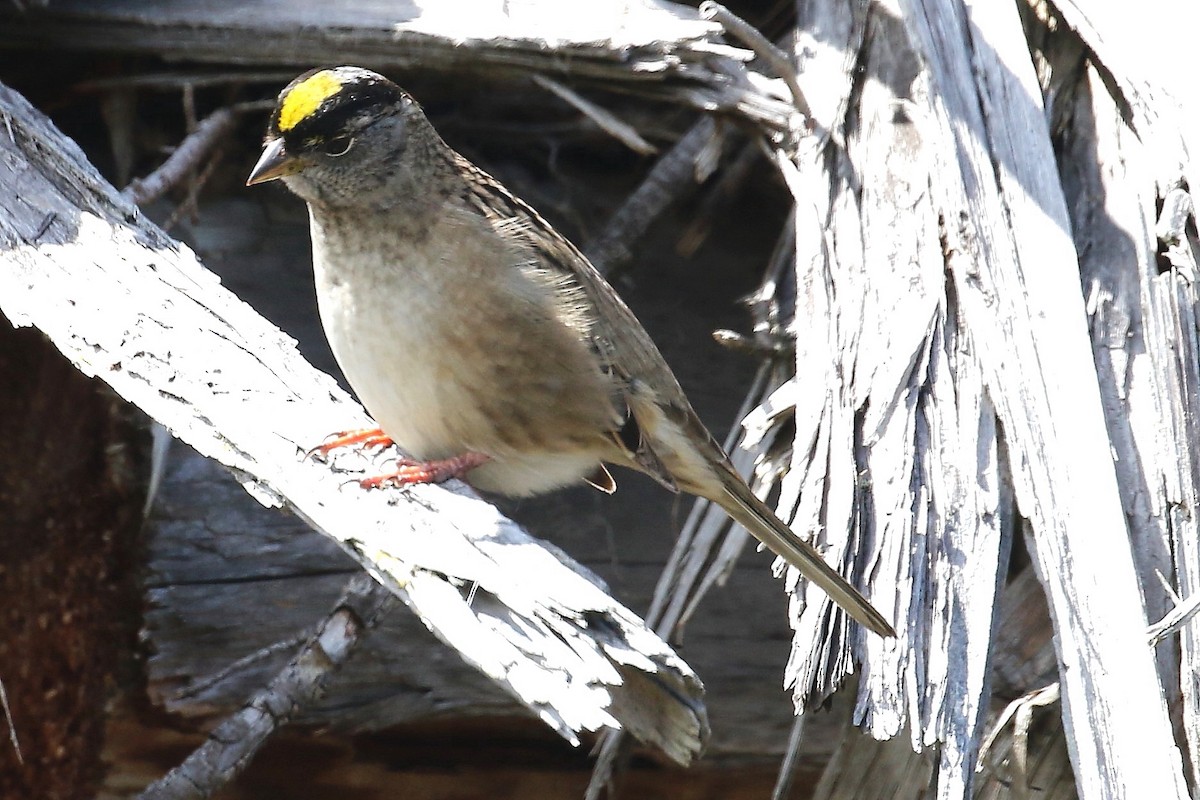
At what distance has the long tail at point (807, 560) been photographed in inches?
116

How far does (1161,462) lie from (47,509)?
11.2 feet

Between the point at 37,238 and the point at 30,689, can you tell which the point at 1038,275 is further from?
the point at 30,689

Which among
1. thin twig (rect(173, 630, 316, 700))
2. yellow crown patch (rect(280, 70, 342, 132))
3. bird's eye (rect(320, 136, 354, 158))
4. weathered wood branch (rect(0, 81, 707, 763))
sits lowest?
thin twig (rect(173, 630, 316, 700))

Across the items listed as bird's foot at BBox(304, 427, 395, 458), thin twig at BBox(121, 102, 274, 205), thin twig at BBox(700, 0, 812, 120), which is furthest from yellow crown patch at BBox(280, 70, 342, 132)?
thin twig at BBox(700, 0, 812, 120)

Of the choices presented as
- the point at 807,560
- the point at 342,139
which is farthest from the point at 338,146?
the point at 807,560

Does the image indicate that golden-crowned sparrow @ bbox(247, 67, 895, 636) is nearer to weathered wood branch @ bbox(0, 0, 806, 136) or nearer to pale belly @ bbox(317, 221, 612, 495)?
pale belly @ bbox(317, 221, 612, 495)

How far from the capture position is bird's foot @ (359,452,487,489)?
9.45 feet

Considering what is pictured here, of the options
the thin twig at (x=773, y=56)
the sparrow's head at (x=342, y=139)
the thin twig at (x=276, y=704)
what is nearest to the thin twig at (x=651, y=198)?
the thin twig at (x=773, y=56)

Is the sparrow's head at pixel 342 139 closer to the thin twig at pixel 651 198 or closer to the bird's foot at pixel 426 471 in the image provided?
the bird's foot at pixel 426 471

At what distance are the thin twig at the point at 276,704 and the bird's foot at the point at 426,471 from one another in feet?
1.64

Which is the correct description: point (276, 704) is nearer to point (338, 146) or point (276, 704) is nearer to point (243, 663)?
point (243, 663)

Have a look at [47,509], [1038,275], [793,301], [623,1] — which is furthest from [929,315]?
[47,509]

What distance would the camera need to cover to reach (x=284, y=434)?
111 inches

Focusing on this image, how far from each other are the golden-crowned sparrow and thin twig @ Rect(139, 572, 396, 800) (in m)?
0.53
